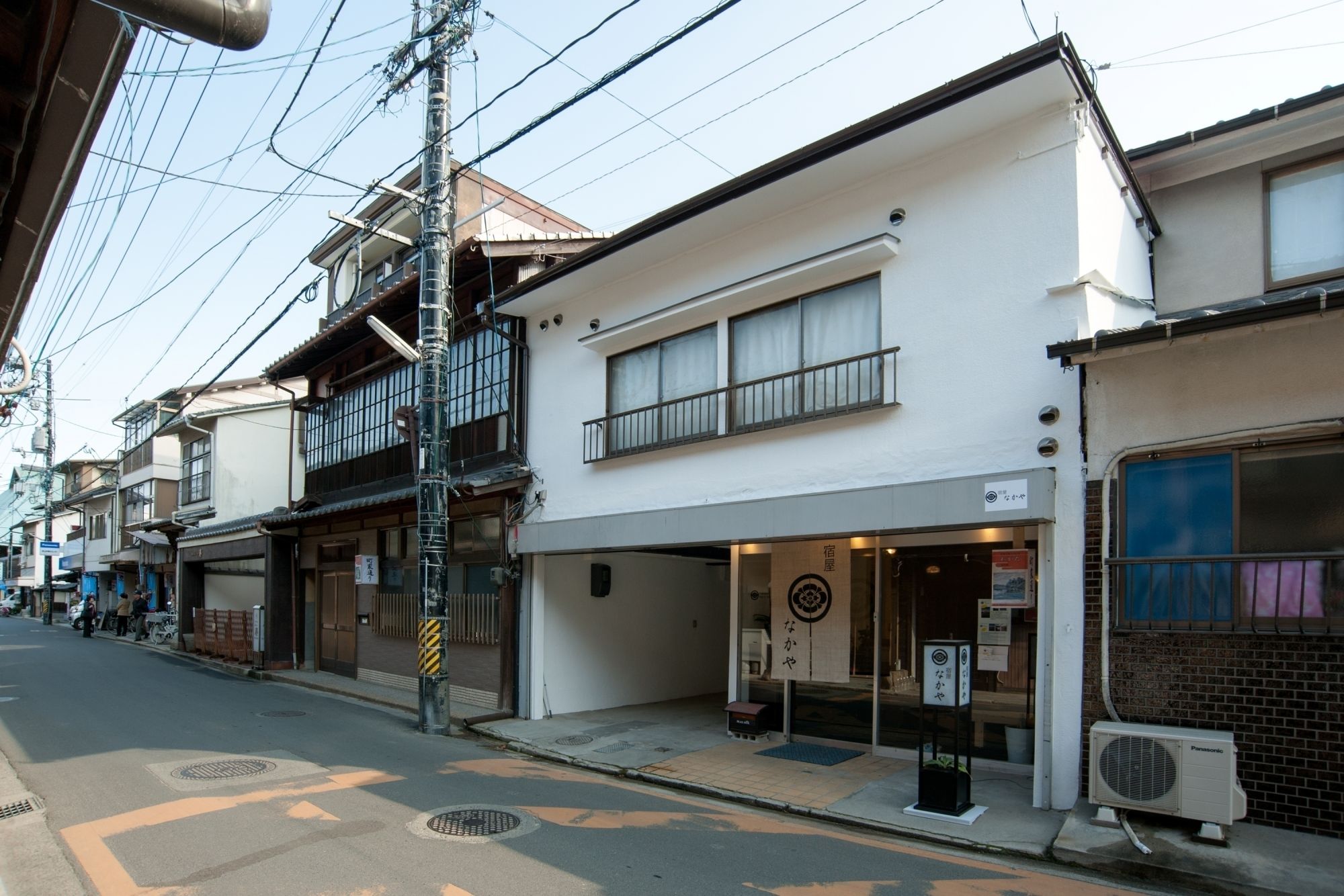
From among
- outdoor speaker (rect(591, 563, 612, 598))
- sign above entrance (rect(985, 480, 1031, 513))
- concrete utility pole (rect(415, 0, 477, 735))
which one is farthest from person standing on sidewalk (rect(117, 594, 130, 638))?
sign above entrance (rect(985, 480, 1031, 513))

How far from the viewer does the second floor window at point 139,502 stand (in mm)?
34344

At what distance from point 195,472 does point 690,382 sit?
25.2 m

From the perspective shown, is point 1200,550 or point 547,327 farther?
point 547,327

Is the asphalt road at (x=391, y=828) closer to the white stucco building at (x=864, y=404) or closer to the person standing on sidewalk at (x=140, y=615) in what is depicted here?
the white stucco building at (x=864, y=404)

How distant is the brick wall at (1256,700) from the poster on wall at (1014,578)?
4.15 feet

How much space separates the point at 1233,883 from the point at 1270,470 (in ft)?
10.3

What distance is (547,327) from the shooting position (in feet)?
45.2

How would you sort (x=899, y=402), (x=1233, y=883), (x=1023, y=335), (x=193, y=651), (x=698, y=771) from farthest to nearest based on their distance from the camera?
(x=193, y=651) → (x=698, y=771) → (x=899, y=402) → (x=1023, y=335) → (x=1233, y=883)

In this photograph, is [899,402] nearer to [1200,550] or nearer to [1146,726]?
[1200,550]

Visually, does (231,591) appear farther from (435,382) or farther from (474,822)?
(474,822)

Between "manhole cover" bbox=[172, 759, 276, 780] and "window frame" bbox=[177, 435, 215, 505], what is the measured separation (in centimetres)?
2122

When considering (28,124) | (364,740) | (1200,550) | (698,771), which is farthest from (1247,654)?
(364,740)

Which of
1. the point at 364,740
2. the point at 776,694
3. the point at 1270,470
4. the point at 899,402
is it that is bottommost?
the point at 364,740

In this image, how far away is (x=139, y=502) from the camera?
3559 centimetres
